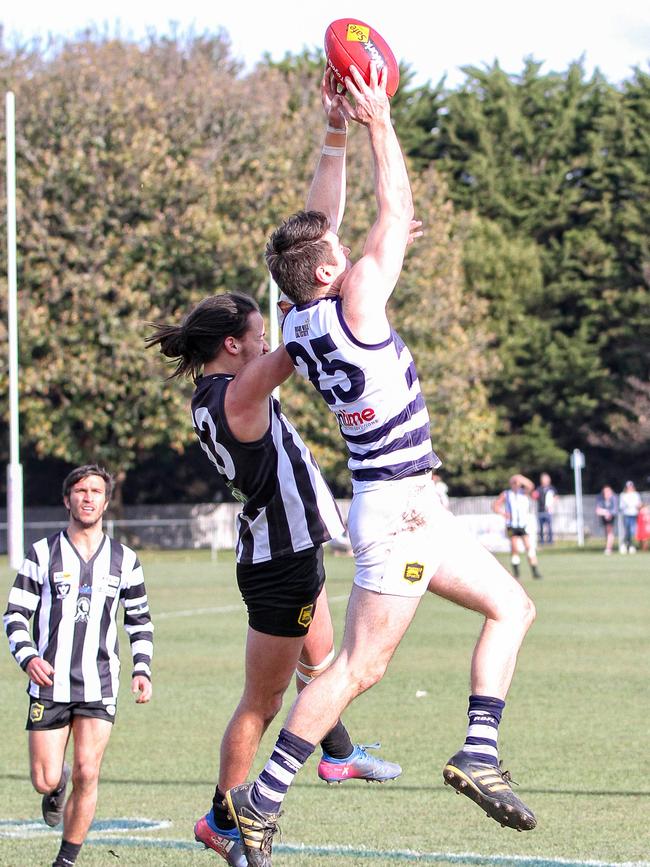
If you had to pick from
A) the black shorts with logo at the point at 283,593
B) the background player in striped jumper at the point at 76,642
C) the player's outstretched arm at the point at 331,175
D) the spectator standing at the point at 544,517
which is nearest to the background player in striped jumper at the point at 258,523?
the black shorts with logo at the point at 283,593

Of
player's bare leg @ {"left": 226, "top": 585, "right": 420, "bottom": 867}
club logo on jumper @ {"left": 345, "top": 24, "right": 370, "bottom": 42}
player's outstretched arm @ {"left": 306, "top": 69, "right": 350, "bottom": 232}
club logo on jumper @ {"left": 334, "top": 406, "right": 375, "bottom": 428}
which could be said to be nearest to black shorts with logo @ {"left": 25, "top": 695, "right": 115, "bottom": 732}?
player's bare leg @ {"left": 226, "top": 585, "right": 420, "bottom": 867}

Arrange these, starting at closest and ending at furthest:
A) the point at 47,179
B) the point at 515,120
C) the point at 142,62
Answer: the point at 47,179 → the point at 142,62 → the point at 515,120

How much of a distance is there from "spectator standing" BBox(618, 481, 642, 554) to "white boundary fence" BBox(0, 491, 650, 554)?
134 cm

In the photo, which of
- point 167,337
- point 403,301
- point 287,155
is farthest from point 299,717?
point 403,301

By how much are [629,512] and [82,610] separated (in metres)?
35.9

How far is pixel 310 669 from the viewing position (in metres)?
6.87

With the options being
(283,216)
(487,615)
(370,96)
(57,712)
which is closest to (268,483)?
(487,615)

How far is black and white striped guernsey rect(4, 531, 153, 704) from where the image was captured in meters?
8.07

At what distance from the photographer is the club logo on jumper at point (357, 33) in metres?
6.36

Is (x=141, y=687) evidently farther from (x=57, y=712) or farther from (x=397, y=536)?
(x=397, y=536)

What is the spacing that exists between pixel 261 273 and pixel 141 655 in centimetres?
3483

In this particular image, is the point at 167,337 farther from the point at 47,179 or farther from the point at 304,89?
the point at 304,89

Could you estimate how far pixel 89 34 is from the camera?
46750mm

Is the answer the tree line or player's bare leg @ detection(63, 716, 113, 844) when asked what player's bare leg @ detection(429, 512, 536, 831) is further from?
the tree line
